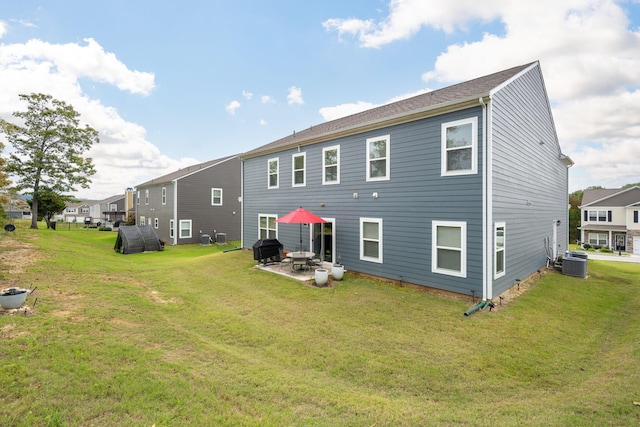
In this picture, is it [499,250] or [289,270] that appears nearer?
[499,250]

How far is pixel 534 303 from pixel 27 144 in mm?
33801

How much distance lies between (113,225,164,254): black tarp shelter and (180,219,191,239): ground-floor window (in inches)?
117

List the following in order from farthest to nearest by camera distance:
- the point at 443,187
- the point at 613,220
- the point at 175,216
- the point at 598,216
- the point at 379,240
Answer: the point at 598,216 → the point at 613,220 → the point at 175,216 → the point at 379,240 → the point at 443,187

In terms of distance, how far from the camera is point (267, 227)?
1520cm

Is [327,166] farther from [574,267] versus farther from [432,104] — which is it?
[574,267]

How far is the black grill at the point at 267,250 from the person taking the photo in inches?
487

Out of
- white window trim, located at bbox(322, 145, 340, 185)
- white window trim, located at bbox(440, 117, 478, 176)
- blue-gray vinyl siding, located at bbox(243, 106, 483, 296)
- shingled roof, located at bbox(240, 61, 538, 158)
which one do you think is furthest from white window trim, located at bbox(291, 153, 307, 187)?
white window trim, located at bbox(440, 117, 478, 176)

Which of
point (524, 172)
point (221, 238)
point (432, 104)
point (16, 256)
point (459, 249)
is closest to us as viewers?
point (459, 249)

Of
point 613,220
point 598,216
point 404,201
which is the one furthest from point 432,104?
point 598,216

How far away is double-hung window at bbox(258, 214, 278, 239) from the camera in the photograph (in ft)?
48.4

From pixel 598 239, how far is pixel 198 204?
44952 millimetres

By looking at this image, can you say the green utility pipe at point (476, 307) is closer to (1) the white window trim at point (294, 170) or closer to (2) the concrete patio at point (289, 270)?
(2) the concrete patio at point (289, 270)

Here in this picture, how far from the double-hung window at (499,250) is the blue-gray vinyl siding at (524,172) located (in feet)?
0.69

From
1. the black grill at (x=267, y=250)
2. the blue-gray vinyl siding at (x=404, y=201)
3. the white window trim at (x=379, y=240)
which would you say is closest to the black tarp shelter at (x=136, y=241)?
the black grill at (x=267, y=250)
